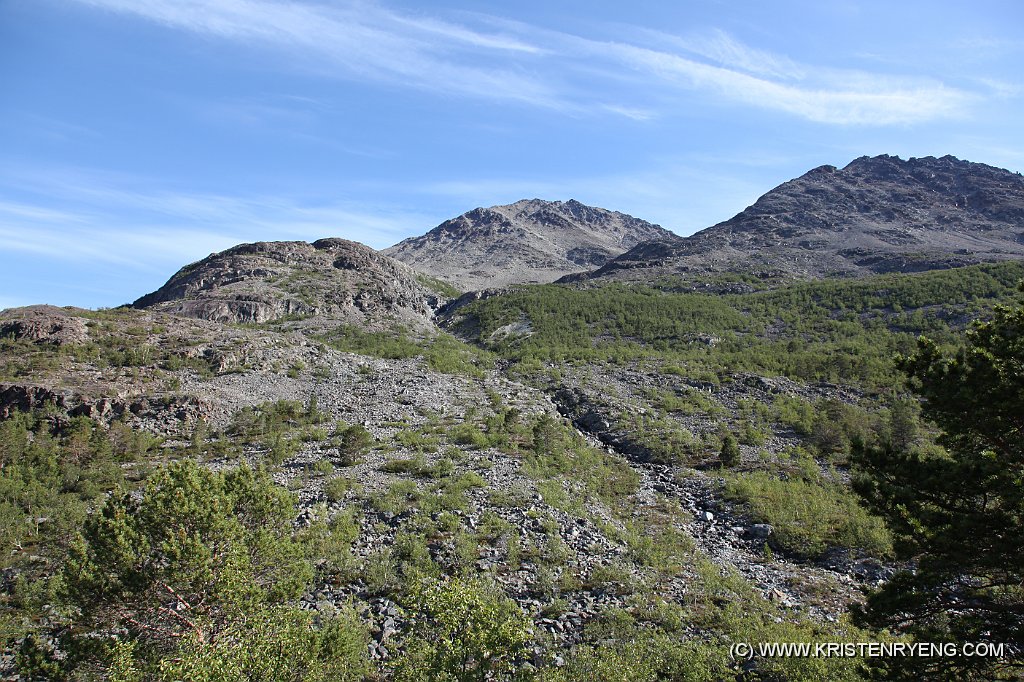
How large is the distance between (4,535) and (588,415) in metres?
32.0

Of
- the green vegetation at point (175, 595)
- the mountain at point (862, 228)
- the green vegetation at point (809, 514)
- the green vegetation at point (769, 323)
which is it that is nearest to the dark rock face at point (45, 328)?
the green vegetation at point (175, 595)

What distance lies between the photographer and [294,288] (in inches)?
3179

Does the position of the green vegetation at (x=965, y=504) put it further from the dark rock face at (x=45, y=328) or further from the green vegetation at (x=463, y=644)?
the dark rock face at (x=45, y=328)

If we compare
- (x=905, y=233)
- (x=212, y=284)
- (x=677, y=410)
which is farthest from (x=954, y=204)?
(x=212, y=284)

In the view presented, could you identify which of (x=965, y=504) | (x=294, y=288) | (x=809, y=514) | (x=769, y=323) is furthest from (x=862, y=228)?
(x=965, y=504)

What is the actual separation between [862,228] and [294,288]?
134245 mm

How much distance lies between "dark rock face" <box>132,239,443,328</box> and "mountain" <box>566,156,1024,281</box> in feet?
164

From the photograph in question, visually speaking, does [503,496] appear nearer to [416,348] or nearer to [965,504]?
[965,504]

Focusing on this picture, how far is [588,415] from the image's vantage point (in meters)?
39.6

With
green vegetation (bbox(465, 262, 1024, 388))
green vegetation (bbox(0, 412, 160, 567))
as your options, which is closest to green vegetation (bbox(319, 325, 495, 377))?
green vegetation (bbox(465, 262, 1024, 388))

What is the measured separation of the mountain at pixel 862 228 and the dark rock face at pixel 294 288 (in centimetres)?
5006

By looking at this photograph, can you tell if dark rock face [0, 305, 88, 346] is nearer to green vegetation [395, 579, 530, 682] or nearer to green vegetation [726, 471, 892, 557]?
green vegetation [395, 579, 530, 682]

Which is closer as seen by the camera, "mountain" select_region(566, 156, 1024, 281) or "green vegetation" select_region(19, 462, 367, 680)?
"green vegetation" select_region(19, 462, 367, 680)

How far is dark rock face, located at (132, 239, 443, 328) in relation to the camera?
69.8 meters
